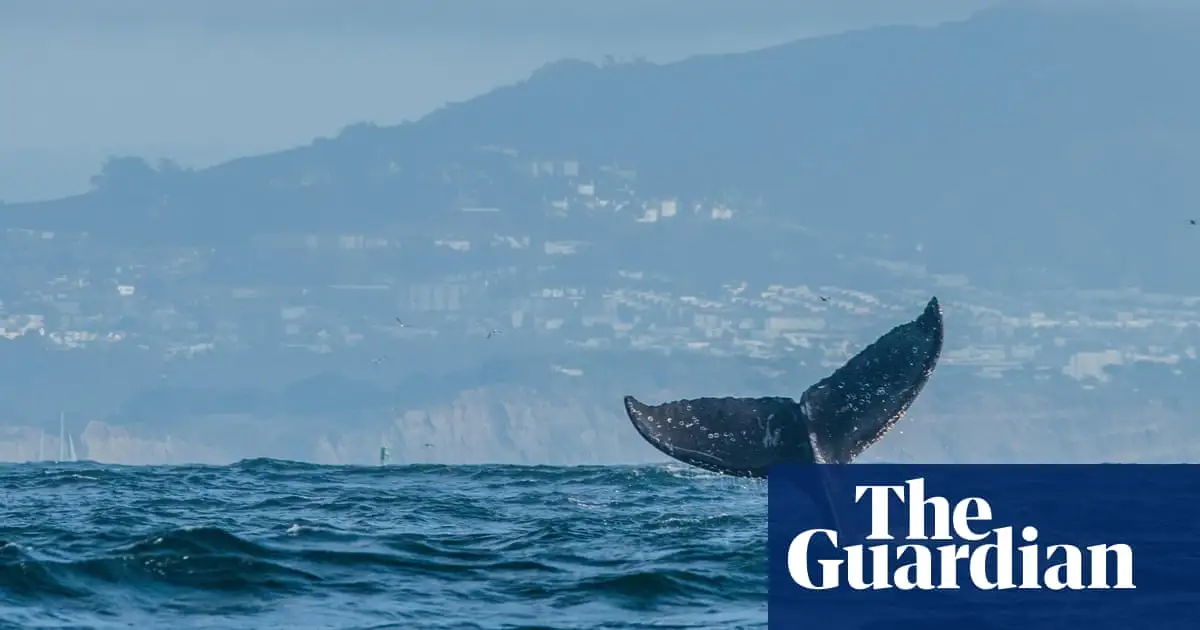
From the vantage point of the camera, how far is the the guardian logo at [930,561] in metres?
16.8

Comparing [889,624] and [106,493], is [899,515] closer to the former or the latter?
[889,624]

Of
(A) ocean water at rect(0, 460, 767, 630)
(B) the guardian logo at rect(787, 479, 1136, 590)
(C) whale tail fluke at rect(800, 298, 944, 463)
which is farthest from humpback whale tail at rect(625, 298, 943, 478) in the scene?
(B) the guardian logo at rect(787, 479, 1136, 590)

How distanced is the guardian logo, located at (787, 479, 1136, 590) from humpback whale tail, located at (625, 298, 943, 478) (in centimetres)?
161

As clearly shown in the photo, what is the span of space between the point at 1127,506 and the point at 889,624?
19723 millimetres

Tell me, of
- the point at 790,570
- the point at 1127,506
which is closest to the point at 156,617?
the point at 790,570

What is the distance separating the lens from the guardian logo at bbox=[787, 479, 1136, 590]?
16.8 meters

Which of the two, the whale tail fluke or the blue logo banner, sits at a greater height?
the whale tail fluke

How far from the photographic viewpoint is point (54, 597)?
1638cm

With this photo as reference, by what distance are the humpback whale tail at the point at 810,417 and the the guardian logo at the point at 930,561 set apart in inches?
63.5

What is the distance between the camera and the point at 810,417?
14.7m

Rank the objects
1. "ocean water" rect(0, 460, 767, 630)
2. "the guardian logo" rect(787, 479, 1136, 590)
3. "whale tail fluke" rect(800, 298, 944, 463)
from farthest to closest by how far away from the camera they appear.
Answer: "the guardian logo" rect(787, 479, 1136, 590) → "ocean water" rect(0, 460, 767, 630) → "whale tail fluke" rect(800, 298, 944, 463)

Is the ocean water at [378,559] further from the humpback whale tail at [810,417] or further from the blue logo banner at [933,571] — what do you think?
the humpback whale tail at [810,417]

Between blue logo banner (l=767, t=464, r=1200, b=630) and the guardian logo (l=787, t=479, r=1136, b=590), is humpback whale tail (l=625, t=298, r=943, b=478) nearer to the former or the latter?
blue logo banner (l=767, t=464, r=1200, b=630)

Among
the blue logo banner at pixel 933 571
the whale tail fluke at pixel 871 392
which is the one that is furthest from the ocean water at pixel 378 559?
the whale tail fluke at pixel 871 392
